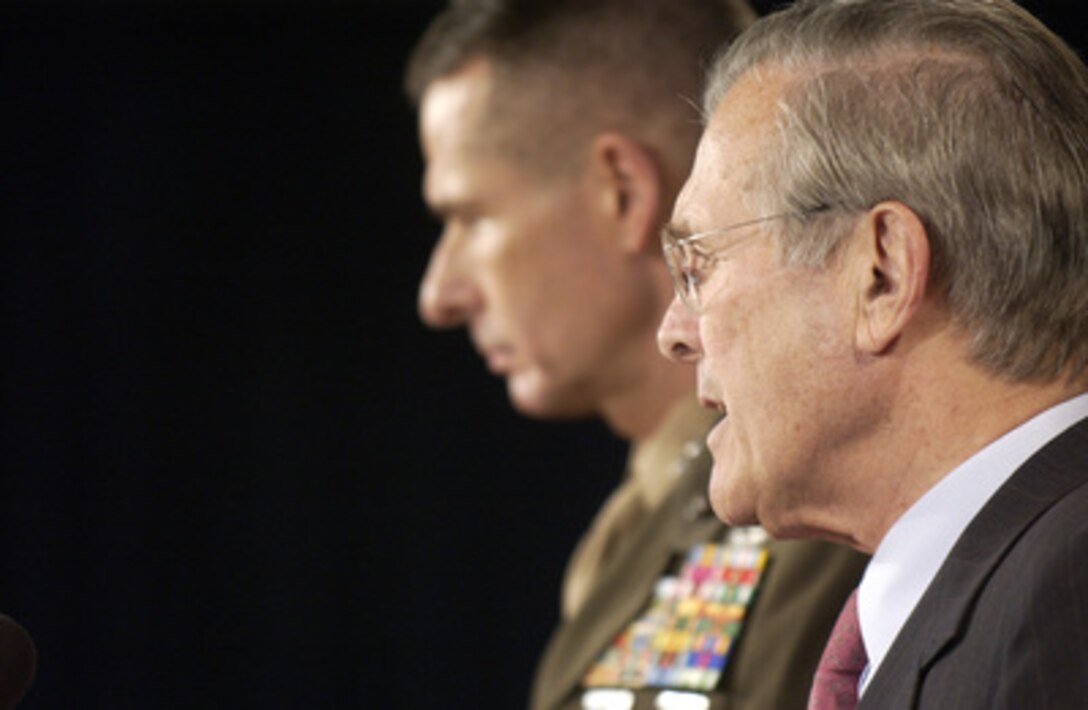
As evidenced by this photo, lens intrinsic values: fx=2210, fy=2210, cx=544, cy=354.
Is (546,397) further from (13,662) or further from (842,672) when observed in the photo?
(13,662)

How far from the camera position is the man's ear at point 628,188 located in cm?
265

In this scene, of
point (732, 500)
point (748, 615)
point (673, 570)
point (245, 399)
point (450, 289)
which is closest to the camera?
point (732, 500)

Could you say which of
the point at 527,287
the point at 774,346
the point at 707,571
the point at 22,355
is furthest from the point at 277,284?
the point at 774,346

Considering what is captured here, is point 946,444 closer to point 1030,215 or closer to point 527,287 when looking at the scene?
point 1030,215

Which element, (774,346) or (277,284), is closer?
(774,346)

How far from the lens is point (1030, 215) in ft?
5.00

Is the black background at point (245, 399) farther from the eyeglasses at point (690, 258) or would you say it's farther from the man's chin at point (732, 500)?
the man's chin at point (732, 500)

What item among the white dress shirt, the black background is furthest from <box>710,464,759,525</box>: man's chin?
the black background

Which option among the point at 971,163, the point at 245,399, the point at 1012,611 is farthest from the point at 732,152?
the point at 245,399

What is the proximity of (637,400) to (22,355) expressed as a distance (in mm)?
2114

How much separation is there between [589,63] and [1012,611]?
1.49m

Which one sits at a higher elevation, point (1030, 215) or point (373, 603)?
point (1030, 215)

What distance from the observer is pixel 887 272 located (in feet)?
5.09

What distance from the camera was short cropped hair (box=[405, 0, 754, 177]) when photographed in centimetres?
270
